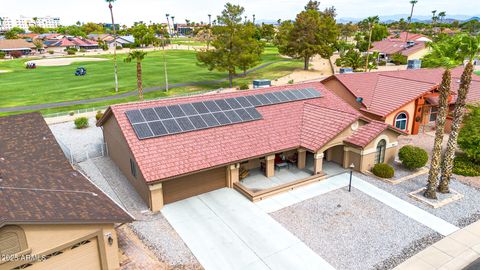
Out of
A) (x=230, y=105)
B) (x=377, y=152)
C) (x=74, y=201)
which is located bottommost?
(x=377, y=152)

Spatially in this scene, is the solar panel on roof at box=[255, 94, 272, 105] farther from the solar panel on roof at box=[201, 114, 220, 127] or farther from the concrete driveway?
the concrete driveway

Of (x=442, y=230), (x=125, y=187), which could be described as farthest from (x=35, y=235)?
(x=442, y=230)

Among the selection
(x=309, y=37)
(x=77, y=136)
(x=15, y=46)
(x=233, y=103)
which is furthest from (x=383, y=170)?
(x=15, y=46)

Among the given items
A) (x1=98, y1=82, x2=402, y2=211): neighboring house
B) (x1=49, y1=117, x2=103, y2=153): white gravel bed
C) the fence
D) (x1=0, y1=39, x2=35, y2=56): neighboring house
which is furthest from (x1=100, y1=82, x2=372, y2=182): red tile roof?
(x1=0, y1=39, x2=35, y2=56): neighboring house

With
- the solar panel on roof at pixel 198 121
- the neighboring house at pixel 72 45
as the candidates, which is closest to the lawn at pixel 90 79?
the solar panel on roof at pixel 198 121

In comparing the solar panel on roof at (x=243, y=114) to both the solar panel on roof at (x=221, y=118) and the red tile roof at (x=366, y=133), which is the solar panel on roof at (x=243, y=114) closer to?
the solar panel on roof at (x=221, y=118)

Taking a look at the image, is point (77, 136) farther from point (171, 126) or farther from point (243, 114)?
point (243, 114)

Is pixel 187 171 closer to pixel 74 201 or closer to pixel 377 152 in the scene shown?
pixel 74 201
